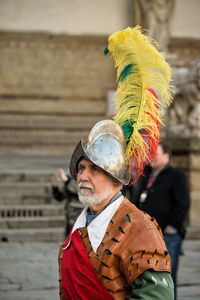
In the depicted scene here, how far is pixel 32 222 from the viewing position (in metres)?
11.6

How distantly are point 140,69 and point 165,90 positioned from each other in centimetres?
15

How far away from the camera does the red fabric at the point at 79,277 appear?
3152mm

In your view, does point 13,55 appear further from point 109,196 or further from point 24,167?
point 109,196

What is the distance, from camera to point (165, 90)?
11.9 ft

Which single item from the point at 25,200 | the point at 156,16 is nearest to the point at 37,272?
the point at 25,200

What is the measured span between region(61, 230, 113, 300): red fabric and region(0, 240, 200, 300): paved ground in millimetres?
4176

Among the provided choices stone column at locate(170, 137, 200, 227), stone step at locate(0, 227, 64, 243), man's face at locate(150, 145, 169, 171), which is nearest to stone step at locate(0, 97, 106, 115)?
stone column at locate(170, 137, 200, 227)

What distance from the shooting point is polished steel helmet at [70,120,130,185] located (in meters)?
3.29

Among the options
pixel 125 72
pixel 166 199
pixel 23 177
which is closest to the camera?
pixel 125 72

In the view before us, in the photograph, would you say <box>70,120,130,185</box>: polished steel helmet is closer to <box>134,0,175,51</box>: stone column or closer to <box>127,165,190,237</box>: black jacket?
<box>127,165,190,237</box>: black jacket

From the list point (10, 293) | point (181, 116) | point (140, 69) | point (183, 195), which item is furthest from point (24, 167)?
point (140, 69)

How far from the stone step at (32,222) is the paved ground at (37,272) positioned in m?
0.76

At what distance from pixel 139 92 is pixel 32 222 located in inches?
323

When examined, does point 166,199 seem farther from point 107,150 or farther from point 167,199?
point 107,150
